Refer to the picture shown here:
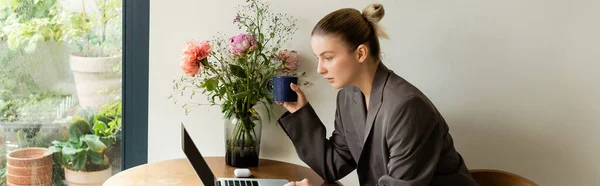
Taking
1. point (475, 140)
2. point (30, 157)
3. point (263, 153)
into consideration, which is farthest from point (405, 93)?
point (30, 157)

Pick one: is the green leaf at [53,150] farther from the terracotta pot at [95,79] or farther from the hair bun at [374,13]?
the hair bun at [374,13]

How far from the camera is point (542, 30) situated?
7.34 feet

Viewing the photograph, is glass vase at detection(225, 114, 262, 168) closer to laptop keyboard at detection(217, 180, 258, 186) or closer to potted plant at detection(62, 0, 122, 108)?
Answer: laptop keyboard at detection(217, 180, 258, 186)

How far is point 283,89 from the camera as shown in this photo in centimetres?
211

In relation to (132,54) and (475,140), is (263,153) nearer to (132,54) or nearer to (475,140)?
(132,54)

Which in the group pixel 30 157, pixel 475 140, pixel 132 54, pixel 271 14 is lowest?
pixel 30 157

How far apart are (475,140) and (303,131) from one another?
627 millimetres

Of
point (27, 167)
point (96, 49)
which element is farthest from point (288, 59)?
point (27, 167)

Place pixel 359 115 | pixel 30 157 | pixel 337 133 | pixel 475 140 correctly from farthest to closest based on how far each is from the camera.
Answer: pixel 30 157, pixel 475 140, pixel 337 133, pixel 359 115

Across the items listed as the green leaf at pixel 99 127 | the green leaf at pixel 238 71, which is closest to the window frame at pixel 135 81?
the green leaf at pixel 99 127

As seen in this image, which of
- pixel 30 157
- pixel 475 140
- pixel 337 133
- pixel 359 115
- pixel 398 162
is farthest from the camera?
pixel 30 157

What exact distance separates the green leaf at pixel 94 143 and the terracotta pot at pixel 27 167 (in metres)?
0.15

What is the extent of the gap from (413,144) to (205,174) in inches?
23.2

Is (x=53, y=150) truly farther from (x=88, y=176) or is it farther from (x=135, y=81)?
(x=135, y=81)
